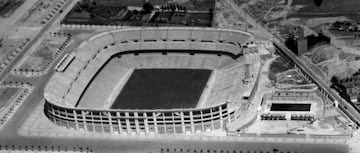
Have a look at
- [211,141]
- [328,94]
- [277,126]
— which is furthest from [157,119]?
[328,94]

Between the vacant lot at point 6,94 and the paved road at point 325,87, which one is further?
the vacant lot at point 6,94

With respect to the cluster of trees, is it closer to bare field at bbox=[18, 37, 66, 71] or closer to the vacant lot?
bare field at bbox=[18, 37, 66, 71]

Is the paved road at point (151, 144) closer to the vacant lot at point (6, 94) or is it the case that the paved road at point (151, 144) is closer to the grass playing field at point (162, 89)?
the vacant lot at point (6, 94)

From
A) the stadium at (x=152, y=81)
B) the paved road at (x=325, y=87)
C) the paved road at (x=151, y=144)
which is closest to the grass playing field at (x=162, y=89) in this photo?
the stadium at (x=152, y=81)

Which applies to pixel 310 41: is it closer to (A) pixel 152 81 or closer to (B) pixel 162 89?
(B) pixel 162 89

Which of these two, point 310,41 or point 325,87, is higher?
point 310,41

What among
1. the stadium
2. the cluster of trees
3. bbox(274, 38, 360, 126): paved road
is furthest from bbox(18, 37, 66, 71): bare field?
the cluster of trees

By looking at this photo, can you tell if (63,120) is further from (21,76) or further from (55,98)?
(21,76)

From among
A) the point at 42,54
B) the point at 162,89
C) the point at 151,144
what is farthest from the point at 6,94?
the point at 151,144
